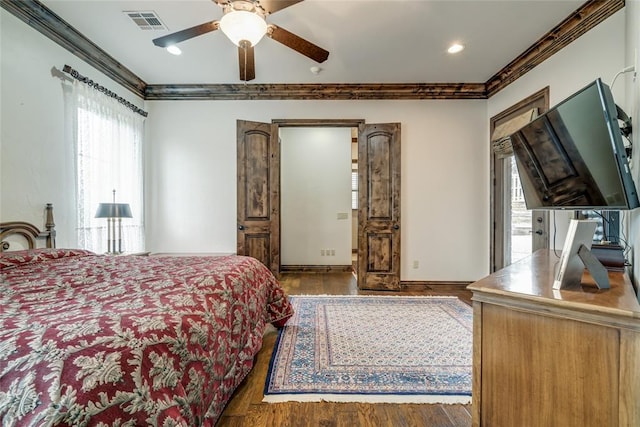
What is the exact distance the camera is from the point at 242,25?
1.72 m

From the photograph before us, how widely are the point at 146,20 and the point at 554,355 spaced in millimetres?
3743

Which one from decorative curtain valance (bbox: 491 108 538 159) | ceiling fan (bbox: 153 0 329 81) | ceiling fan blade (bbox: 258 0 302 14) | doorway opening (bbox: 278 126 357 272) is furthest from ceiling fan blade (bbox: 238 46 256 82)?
decorative curtain valance (bbox: 491 108 538 159)

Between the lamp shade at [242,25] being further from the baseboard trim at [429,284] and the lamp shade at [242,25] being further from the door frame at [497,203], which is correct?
the baseboard trim at [429,284]

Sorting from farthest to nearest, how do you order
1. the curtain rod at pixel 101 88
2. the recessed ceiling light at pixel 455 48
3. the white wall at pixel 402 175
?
the white wall at pixel 402 175
the recessed ceiling light at pixel 455 48
the curtain rod at pixel 101 88

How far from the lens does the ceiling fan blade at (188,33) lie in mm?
1903

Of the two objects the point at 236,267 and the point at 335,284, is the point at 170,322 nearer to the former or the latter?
the point at 236,267

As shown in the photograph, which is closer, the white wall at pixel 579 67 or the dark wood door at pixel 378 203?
the white wall at pixel 579 67

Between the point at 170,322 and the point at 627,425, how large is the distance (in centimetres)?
157

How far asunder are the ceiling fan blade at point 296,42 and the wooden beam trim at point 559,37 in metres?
2.33

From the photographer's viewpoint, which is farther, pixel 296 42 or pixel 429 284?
pixel 429 284

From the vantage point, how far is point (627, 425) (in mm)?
811

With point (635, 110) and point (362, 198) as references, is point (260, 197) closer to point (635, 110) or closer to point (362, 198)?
point (362, 198)

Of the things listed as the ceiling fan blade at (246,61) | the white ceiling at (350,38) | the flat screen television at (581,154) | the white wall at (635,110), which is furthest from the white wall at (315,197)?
the white wall at (635,110)

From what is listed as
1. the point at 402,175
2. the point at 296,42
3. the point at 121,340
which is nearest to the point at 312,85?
the point at 296,42
